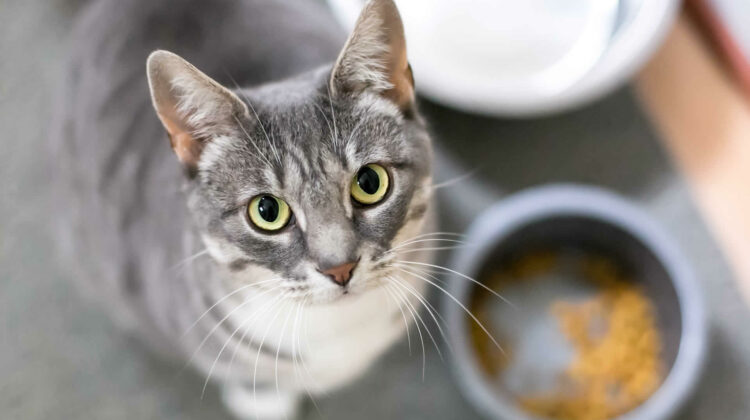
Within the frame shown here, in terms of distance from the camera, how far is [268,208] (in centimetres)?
92

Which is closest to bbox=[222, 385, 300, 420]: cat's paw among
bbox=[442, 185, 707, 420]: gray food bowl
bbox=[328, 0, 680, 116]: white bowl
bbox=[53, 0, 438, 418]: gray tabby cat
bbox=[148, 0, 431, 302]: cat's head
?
bbox=[53, 0, 438, 418]: gray tabby cat

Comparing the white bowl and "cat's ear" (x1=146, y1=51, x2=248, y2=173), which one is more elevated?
the white bowl

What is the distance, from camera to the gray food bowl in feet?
4.31

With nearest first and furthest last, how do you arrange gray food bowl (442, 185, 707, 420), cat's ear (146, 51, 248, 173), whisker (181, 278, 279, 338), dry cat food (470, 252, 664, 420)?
cat's ear (146, 51, 248, 173) → whisker (181, 278, 279, 338) → gray food bowl (442, 185, 707, 420) → dry cat food (470, 252, 664, 420)

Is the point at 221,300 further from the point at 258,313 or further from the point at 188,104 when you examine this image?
the point at 188,104

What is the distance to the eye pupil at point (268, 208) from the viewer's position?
917 millimetres

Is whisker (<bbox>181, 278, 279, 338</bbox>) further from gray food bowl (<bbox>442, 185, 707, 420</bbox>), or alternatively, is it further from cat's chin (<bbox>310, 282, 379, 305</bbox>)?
gray food bowl (<bbox>442, 185, 707, 420</bbox>)

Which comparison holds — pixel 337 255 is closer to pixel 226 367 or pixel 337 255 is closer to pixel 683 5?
pixel 226 367

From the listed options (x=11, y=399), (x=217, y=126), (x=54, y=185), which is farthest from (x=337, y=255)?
(x=11, y=399)

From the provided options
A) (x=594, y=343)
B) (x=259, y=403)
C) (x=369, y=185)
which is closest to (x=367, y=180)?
(x=369, y=185)

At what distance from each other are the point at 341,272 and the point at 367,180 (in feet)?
0.39

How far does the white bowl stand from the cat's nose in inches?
25.7

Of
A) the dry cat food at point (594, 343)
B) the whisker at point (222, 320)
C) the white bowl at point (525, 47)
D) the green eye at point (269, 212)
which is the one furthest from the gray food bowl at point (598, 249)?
the green eye at point (269, 212)

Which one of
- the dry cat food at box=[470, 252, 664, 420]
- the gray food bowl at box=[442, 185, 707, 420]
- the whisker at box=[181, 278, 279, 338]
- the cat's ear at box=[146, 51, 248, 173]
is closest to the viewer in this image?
the cat's ear at box=[146, 51, 248, 173]
